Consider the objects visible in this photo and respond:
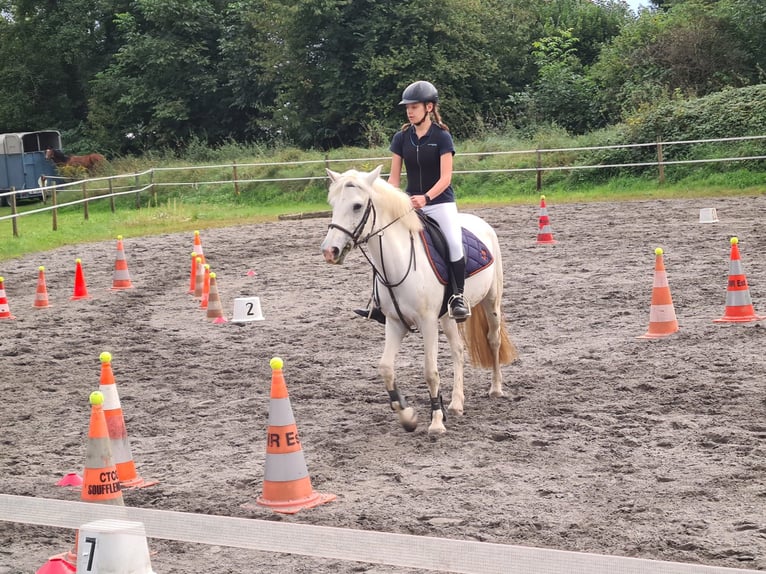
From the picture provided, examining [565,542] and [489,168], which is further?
[489,168]

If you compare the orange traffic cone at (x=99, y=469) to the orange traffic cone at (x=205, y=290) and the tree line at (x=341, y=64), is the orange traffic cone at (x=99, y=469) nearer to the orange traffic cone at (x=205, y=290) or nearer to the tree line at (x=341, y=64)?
the orange traffic cone at (x=205, y=290)

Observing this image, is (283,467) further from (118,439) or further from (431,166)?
(431,166)

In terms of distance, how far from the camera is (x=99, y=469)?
532 cm

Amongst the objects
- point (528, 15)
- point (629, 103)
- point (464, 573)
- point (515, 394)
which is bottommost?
point (515, 394)

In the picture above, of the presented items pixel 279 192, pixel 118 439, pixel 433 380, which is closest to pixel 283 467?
pixel 118 439

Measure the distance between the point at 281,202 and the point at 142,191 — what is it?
17.5ft

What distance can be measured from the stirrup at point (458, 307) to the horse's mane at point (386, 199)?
0.59 m

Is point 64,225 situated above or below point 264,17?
below

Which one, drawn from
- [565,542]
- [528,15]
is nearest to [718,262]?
[565,542]

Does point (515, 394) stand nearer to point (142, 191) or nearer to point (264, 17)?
point (142, 191)

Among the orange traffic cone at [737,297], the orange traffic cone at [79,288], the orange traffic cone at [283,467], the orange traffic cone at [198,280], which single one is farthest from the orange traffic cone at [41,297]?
the orange traffic cone at [283,467]

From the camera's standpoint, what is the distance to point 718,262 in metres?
14.0

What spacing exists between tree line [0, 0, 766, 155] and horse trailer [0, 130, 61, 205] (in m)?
5.97

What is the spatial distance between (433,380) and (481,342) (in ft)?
4.18
